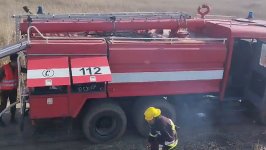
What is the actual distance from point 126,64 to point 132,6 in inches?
758

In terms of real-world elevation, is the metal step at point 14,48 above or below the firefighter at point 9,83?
above

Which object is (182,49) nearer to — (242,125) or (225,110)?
(225,110)

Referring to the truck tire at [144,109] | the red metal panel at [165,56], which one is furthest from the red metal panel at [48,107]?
the truck tire at [144,109]

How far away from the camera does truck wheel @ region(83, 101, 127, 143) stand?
8.30 metres

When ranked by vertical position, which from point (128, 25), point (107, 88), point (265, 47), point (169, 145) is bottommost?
point (169, 145)

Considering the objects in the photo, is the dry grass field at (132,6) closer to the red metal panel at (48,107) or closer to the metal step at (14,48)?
the metal step at (14,48)

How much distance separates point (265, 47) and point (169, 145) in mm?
4179

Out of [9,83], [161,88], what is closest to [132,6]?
[9,83]

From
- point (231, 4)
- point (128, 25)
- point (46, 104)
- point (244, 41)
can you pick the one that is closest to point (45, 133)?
point (46, 104)

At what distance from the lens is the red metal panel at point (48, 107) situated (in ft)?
25.6

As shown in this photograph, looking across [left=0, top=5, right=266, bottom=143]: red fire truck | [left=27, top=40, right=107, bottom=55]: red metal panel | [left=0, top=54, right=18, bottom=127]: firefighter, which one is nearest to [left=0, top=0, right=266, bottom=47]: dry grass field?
[left=0, top=54, right=18, bottom=127]: firefighter

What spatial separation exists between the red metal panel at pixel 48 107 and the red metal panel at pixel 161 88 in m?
1.04

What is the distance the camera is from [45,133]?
Result: 29.1 ft

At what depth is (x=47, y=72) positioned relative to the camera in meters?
7.56
